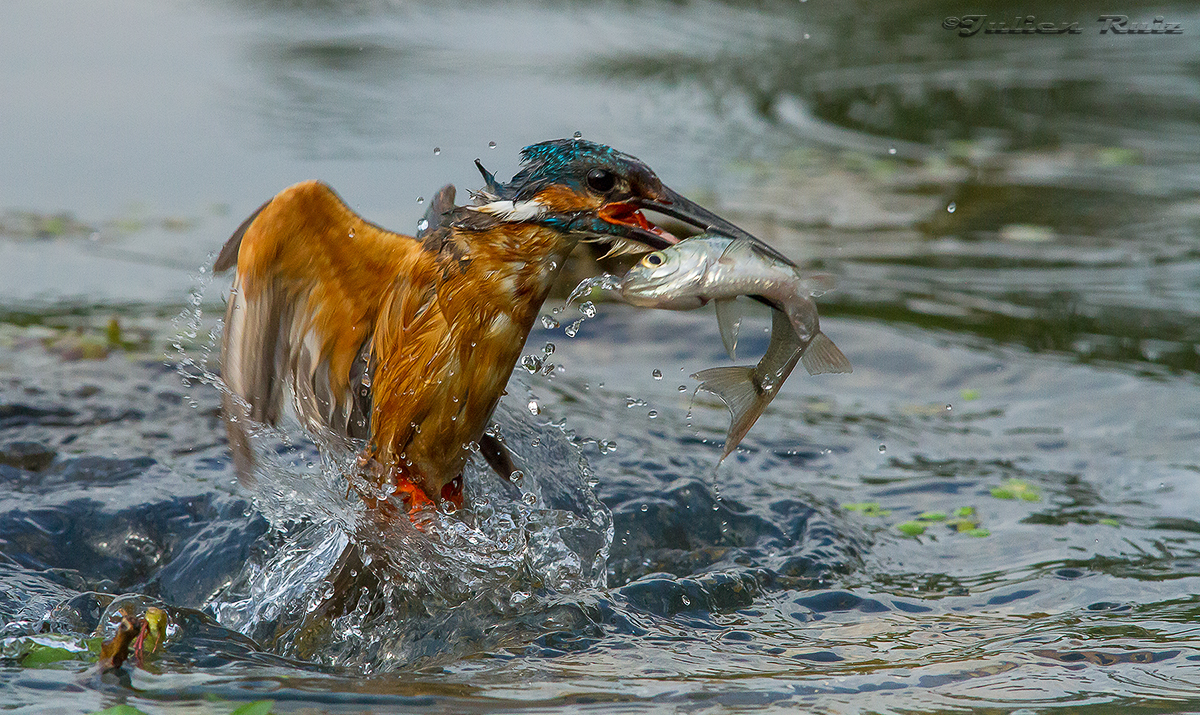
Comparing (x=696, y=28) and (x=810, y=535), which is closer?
(x=810, y=535)

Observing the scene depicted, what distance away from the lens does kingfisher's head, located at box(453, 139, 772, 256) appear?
3.01 m

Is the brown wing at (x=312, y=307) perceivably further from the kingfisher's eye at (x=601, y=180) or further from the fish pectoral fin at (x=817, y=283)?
the fish pectoral fin at (x=817, y=283)

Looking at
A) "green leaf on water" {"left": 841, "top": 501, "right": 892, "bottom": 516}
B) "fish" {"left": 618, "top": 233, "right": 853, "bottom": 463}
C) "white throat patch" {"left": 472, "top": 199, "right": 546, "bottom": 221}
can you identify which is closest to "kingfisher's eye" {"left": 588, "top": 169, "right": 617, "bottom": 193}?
"white throat patch" {"left": 472, "top": 199, "right": 546, "bottom": 221}

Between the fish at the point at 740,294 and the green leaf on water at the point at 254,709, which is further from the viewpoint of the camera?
the fish at the point at 740,294

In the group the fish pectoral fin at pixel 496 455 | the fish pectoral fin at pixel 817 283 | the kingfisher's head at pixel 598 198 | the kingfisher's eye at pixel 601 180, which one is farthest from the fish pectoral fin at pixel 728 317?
the fish pectoral fin at pixel 496 455

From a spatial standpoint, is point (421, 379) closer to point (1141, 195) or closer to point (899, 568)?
point (899, 568)

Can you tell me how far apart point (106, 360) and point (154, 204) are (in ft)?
6.77

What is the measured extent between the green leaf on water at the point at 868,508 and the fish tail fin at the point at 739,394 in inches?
48.6

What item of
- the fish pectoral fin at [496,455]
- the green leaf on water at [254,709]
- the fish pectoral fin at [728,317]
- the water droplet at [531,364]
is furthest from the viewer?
the fish pectoral fin at [496,455]

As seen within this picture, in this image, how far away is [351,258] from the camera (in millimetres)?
3166

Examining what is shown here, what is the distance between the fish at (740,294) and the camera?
103 inches

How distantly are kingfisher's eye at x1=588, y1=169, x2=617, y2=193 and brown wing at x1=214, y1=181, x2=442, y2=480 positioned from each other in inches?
17.3

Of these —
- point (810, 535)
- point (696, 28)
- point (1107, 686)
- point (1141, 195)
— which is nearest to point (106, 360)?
point (810, 535)

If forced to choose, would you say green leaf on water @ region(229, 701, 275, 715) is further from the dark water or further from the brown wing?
the brown wing
